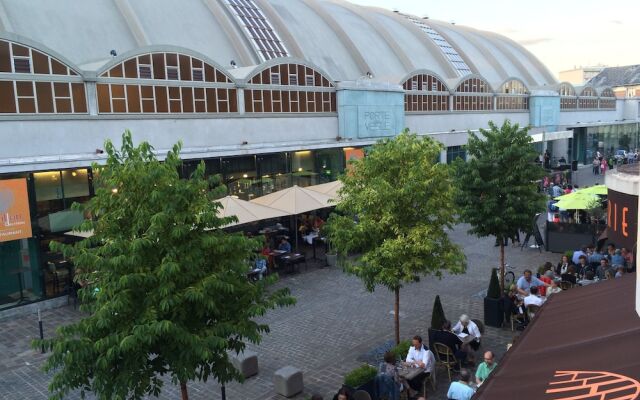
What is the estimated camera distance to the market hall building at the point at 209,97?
1838cm

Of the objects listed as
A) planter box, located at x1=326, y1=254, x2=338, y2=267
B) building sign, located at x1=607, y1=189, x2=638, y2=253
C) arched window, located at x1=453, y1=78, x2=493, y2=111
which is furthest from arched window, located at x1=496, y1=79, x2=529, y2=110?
building sign, located at x1=607, y1=189, x2=638, y2=253

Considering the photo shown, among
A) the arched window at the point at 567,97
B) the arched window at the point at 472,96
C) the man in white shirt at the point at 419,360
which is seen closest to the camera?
the man in white shirt at the point at 419,360

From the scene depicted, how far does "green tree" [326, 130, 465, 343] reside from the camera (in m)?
12.4

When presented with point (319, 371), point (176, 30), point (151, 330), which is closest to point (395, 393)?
point (319, 371)

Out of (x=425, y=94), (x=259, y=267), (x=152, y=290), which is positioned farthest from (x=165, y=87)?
(x=425, y=94)

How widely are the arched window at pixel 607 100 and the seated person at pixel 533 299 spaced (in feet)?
177

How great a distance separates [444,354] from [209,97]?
1613cm

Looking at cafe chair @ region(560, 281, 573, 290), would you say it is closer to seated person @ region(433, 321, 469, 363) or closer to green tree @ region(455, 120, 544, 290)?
green tree @ region(455, 120, 544, 290)

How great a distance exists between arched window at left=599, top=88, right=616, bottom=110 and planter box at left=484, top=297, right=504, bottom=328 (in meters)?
53.8

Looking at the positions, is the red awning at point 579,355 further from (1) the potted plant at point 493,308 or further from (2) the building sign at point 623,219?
(2) the building sign at point 623,219

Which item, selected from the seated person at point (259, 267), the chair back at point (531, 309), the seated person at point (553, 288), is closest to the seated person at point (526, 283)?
the seated person at point (553, 288)

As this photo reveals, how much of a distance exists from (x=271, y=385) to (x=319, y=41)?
107ft

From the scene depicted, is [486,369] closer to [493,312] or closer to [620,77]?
[493,312]

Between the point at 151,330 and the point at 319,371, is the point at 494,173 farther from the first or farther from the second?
the point at 151,330
